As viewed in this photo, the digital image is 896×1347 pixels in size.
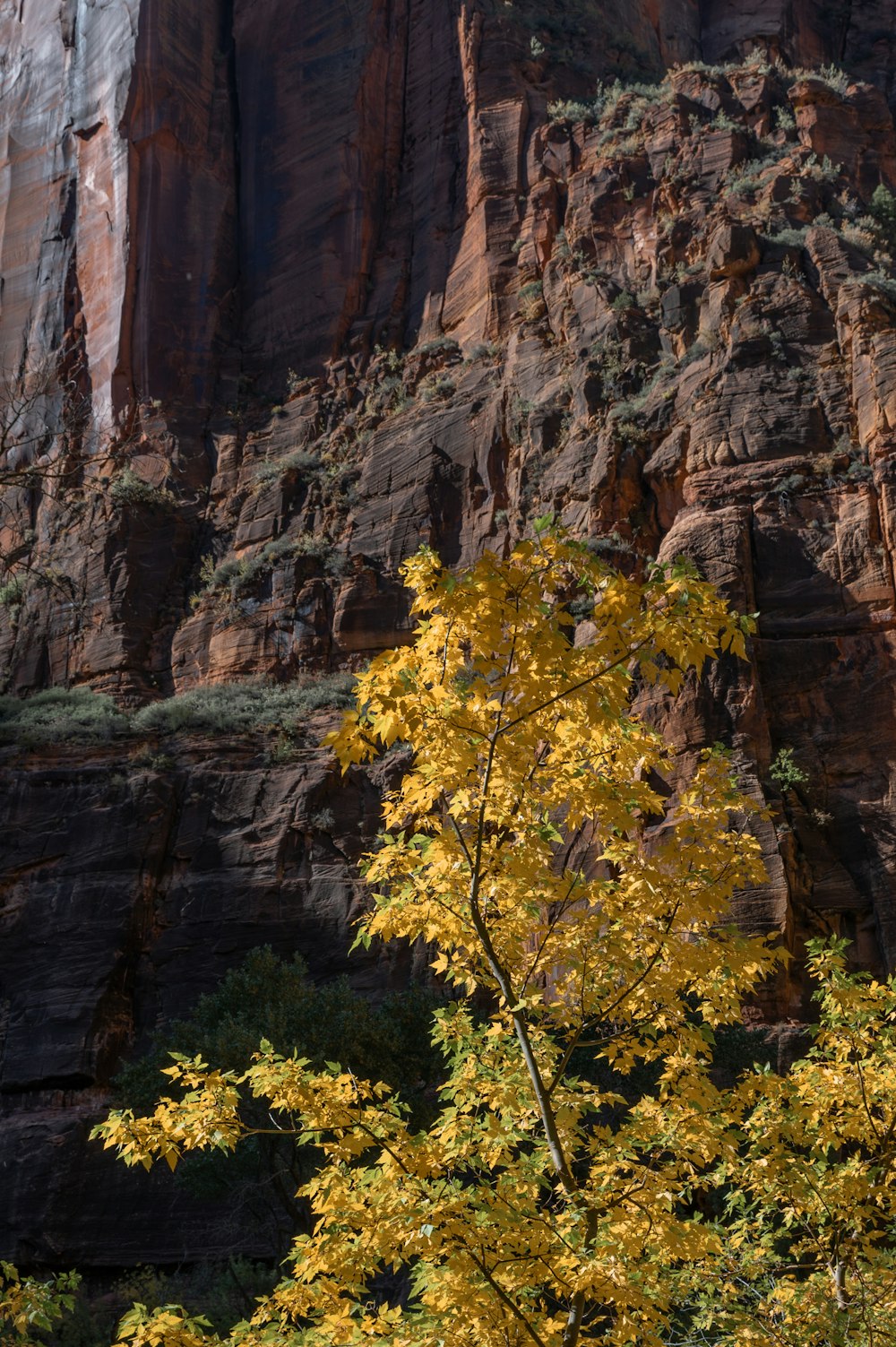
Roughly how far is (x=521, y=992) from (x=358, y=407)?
1116 inches

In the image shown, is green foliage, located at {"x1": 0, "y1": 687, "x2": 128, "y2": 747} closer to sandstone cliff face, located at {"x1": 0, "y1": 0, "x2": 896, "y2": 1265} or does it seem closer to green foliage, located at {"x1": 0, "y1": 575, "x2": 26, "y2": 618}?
sandstone cliff face, located at {"x1": 0, "y1": 0, "x2": 896, "y2": 1265}

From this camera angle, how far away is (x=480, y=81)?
114 feet

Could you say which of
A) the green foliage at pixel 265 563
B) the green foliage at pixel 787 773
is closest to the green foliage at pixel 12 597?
the green foliage at pixel 265 563

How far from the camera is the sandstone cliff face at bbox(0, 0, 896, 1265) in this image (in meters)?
21.6

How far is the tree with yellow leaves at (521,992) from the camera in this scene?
490 centimetres

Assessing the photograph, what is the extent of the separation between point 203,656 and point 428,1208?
2553cm

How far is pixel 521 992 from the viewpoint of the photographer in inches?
233

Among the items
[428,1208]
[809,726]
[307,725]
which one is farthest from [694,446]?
[428,1208]

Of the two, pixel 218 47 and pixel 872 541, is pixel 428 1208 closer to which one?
pixel 872 541

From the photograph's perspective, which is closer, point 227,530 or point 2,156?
point 227,530

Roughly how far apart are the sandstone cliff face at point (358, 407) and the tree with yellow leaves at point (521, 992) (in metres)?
11.2

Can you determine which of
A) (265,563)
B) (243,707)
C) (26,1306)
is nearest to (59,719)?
(243,707)

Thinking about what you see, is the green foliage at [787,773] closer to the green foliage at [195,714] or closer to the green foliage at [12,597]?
the green foliage at [195,714]

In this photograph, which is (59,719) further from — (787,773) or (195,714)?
(787,773)
